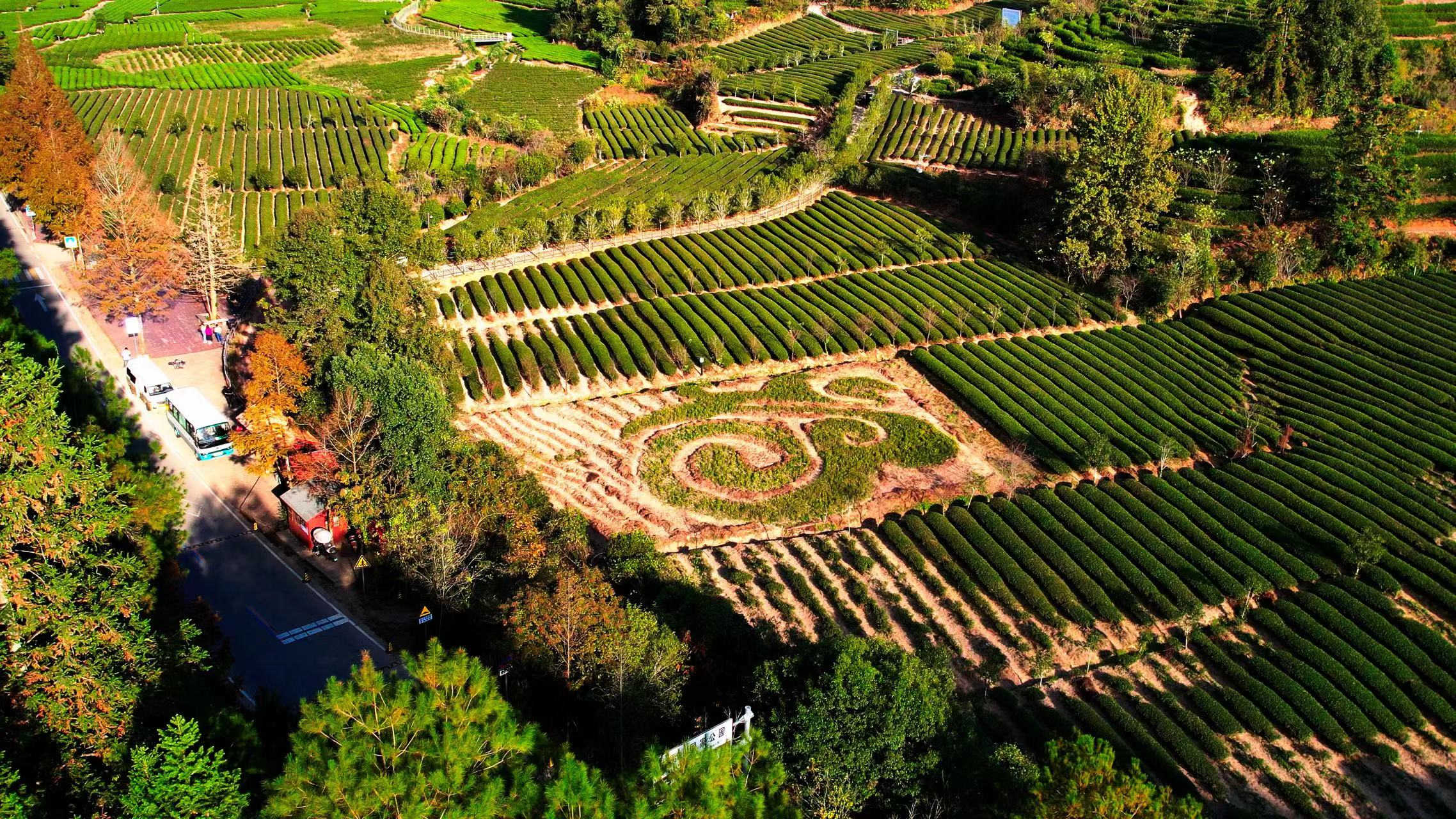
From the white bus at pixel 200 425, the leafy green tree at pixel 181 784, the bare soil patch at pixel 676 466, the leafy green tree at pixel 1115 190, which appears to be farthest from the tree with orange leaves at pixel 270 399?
the leafy green tree at pixel 1115 190

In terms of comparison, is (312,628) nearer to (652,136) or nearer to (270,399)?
(270,399)

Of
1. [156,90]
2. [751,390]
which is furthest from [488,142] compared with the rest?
[751,390]

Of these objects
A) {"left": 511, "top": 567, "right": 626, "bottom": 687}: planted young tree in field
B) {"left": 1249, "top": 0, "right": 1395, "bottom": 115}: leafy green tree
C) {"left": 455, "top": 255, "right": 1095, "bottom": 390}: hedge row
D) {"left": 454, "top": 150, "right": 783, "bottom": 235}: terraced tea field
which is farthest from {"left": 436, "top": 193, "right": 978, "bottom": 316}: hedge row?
→ {"left": 1249, "top": 0, "right": 1395, "bottom": 115}: leafy green tree

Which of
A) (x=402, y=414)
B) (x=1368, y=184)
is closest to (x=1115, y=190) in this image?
(x=1368, y=184)

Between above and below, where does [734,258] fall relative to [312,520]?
above

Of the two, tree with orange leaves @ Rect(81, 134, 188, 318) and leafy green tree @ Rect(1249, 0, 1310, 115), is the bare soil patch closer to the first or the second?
tree with orange leaves @ Rect(81, 134, 188, 318)

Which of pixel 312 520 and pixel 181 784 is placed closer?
pixel 181 784

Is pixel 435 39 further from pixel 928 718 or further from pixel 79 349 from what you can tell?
pixel 928 718
